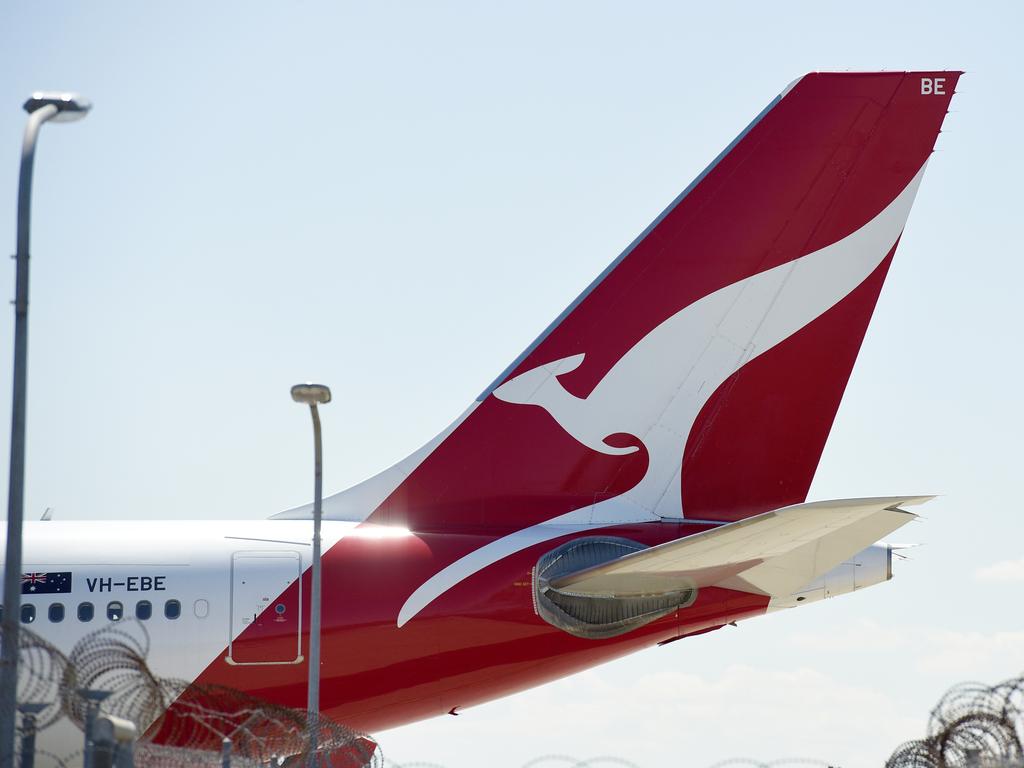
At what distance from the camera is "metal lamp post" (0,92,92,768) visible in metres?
9.18

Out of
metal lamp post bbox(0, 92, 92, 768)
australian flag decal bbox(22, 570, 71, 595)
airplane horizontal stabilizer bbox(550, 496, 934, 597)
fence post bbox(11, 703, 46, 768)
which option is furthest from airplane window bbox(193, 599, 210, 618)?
fence post bbox(11, 703, 46, 768)

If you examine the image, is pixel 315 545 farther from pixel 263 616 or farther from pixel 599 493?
pixel 599 493

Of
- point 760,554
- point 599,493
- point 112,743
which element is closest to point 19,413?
point 112,743

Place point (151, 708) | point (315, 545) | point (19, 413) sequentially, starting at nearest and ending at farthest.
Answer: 1. point (19, 413)
2. point (151, 708)
3. point (315, 545)

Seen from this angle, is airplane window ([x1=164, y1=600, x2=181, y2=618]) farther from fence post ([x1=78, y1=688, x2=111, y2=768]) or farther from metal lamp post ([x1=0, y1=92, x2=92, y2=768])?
fence post ([x1=78, y1=688, x2=111, y2=768])

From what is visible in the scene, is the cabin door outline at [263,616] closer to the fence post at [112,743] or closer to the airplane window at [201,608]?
the airplane window at [201,608]

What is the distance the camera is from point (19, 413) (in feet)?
33.8

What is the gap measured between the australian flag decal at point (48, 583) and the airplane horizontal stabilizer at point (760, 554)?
5572mm

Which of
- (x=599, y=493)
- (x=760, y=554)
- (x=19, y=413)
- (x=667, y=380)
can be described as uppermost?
(x=667, y=380)

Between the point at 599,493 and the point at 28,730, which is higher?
the point at 599,493

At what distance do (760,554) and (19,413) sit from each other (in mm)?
7673

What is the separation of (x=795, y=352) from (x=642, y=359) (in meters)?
1.95

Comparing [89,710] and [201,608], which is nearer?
[89,710]

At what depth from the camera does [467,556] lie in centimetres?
1667
